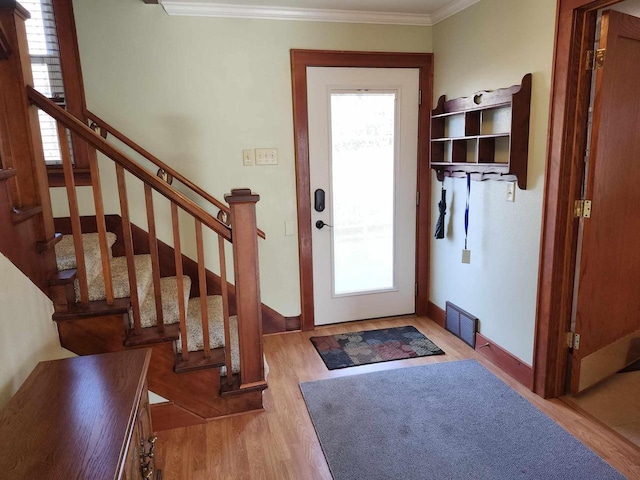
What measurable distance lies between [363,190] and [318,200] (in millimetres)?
372

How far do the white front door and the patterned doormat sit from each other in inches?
10.9

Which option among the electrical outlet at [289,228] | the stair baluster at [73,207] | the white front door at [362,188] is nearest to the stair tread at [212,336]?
the stair baluster at [73,207]

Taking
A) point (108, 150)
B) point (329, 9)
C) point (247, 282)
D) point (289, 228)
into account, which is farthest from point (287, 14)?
point (247, 282)

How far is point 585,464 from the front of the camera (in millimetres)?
1837

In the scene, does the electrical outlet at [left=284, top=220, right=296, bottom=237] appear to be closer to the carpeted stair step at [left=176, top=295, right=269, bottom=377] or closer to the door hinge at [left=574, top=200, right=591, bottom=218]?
the carpeted stair step at [left=176, top=295, right=269, bottom=377]

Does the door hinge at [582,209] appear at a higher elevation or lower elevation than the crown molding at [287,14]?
lower

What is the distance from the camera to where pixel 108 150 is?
1817 mm

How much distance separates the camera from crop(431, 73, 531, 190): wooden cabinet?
2.34m

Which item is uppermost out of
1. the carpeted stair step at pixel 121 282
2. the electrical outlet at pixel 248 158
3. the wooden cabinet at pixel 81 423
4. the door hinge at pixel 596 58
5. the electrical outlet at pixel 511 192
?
the door hinge at pixel 596 58

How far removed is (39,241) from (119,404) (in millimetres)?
968

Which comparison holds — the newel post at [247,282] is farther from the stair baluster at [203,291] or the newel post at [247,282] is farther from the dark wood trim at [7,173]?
the dark wood trim at [7,173]

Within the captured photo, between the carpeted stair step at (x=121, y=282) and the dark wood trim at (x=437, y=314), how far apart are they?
7.19 feet

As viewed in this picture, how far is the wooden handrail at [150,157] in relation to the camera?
2.70 metres

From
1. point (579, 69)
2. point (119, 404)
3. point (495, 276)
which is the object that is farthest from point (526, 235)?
point (119, 404)
